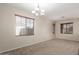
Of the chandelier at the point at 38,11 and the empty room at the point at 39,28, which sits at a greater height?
the chandelier at the point at 38,11

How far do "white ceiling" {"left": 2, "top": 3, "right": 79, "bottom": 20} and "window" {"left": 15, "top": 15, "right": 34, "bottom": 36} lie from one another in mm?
262

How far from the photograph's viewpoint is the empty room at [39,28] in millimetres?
1872

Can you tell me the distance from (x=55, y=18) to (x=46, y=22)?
0.28 metres

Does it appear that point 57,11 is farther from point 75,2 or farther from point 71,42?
point 71,42

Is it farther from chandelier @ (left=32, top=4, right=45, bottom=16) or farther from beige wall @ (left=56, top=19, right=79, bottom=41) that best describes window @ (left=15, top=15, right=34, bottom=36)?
beige wall @ (left=56, top=19, right=79, bottom=41)

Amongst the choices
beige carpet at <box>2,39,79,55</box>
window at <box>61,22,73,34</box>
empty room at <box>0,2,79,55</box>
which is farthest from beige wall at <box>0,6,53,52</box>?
window at <box>61,22,73,34</box>

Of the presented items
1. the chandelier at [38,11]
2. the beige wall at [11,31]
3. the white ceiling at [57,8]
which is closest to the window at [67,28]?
the white ceiling at [57,8]

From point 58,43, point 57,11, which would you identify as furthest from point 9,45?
point 57,11

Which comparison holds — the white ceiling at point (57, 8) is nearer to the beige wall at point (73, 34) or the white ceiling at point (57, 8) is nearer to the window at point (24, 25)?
the beige wall at point (73, 34)

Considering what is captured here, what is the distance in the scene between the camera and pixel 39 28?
2199mm

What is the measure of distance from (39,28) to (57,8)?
750 millimetres

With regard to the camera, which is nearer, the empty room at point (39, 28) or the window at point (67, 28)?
the empty room at point (39, 28)

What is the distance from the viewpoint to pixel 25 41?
2084 millimetres

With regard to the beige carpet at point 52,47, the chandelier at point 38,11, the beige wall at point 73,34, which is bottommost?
the beige carpet at point 52,47
